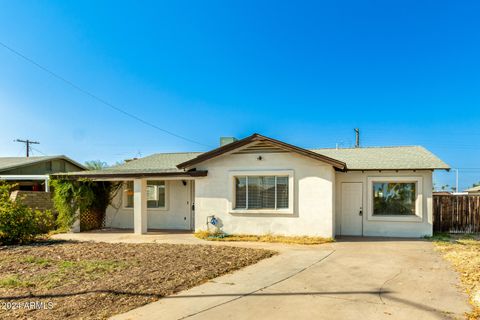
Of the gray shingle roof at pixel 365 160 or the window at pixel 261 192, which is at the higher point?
the gray shingle roof at pixel 365 160

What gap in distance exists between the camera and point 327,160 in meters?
12.7

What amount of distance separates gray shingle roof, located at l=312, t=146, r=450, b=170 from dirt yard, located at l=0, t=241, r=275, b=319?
21.4 ft

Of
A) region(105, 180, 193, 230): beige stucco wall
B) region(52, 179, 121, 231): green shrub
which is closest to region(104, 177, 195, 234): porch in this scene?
region(105, 180, 193, 230): beige stucco wall

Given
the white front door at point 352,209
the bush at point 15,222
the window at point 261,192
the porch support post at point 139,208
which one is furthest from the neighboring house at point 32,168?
the white front door at point 352,209

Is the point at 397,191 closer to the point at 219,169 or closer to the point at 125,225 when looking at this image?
the point at 219,169

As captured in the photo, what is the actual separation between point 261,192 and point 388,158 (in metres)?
5.84

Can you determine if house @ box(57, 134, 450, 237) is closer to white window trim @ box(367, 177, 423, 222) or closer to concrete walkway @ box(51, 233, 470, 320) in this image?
white window trim @ box(367, 177, 423, 222)

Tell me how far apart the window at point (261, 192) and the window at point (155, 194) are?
4.48 m

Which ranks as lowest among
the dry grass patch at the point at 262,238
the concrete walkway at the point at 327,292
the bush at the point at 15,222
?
the dry grass patch at the point at 262,238

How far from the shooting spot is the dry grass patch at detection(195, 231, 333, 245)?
12570mm

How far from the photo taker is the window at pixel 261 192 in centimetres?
1353

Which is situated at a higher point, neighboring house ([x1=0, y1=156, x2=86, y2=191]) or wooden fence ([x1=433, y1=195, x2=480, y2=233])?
neighboring house ([x1=0, y1=156, x2=86, y2=191])

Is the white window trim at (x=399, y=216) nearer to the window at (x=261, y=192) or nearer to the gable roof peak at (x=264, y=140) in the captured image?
the gable roof peak at (x=264, y=140)

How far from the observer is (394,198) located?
14234mm
